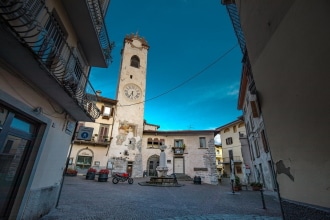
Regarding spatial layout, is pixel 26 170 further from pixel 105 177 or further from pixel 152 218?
pixel 105 177

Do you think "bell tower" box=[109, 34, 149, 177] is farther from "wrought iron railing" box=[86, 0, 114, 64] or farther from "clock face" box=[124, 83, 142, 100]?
"wrought iron railing" box=[86, 0, 114, 64]

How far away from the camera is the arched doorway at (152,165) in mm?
22328

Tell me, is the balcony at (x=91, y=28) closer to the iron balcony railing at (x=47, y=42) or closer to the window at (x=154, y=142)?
the iron balcony railing at (x=47, y=42)

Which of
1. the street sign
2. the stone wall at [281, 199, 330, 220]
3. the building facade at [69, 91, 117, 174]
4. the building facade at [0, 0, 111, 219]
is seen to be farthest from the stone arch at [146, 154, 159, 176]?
the stone wall at [281, 199, 330, 220]

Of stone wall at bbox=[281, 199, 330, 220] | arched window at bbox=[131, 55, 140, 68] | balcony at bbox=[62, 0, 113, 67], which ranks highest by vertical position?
arched window at bbox=[131, 55, 140, 68]

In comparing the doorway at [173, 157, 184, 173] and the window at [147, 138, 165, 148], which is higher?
the window at [147, 138, 165, 148]

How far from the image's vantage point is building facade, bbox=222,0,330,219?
2047 millimetres

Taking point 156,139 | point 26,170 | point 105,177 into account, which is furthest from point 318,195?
point 156,139

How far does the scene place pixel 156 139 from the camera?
23.9 m

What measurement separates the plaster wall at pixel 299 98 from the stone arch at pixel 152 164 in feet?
68.0

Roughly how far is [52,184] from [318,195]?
20.3 feet

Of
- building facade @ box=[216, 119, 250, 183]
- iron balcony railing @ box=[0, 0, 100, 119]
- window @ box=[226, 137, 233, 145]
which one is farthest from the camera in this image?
window @ box=[226, 137, 233, 145]

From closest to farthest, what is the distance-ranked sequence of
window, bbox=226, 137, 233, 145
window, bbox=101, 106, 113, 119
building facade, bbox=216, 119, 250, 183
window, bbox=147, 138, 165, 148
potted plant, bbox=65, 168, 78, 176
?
1. potted plant, bbox=65, 168, 78, 176
2. window, bbox=101, 106, 113, 119
3. window, bbox=147, 138, 165, 148
4. building facade, bbox=216, 119, 250, 183
5. window, bbox=226, 137, 233, 145

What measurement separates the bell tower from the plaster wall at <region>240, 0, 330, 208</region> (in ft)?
66.8
